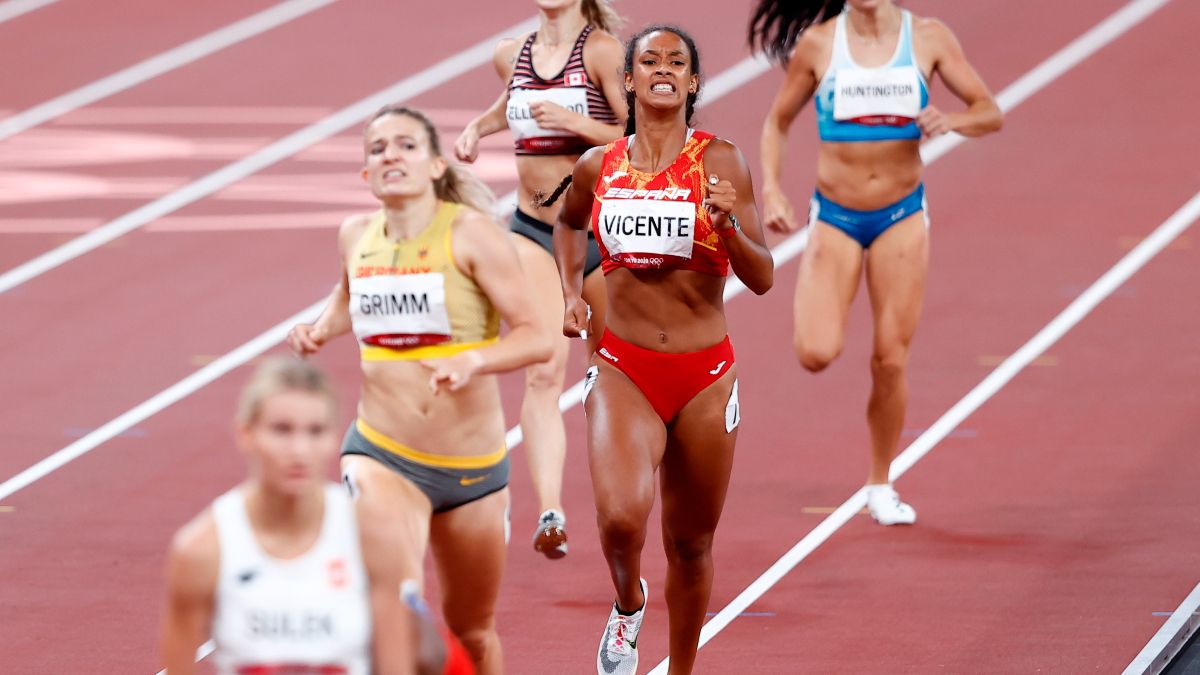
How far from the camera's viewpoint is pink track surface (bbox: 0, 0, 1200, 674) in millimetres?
7824

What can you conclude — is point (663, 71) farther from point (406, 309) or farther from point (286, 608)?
point (286, 608)

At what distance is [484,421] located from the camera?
6.02 m

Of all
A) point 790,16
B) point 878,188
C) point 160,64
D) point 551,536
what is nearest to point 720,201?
point 551,536

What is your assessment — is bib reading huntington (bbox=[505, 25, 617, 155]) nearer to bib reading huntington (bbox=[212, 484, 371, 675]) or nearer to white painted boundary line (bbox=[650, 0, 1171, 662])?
white painted boundary line (bbox=[650, 0, 1171, 662])

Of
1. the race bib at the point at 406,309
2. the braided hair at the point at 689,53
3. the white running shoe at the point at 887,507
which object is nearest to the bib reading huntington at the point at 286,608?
the race bib at the point at 406,309

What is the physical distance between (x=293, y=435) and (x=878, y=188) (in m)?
5.16

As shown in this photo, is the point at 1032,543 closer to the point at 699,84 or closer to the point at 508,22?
the point at 699,84

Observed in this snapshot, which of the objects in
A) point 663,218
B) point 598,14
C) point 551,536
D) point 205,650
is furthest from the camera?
point 598,14

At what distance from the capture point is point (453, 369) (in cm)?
550

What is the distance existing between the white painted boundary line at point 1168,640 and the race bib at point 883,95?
2.45m

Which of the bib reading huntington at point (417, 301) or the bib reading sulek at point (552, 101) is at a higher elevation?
the bib reading sulek at point (552, 101)

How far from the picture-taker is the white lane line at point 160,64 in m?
16.1

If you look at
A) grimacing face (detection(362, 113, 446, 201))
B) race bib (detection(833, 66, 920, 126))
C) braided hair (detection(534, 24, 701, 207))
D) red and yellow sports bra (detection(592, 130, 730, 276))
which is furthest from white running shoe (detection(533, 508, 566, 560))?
race bib (detection(833, 66, 920, 126))

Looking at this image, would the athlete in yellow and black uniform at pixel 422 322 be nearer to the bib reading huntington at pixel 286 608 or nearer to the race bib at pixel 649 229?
the race bib at pixel 649 229
